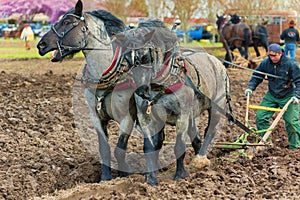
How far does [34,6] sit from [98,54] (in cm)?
2471

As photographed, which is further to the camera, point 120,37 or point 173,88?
point 173,88

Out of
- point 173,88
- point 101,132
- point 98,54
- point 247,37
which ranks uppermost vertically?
point 98,54

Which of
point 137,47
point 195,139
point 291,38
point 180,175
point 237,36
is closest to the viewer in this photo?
point 137,47

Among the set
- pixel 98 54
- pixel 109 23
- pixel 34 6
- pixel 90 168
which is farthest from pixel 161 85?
pixel 34 6

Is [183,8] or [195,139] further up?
[183,8]

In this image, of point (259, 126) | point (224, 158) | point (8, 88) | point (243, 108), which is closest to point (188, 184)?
point (224, 158)

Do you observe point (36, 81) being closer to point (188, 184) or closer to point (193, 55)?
point (193, 55)

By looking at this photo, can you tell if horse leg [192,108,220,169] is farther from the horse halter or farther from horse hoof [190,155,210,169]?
the horse halter

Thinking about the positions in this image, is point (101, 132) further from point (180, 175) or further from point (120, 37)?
point (120, 37)

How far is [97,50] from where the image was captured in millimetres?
5699

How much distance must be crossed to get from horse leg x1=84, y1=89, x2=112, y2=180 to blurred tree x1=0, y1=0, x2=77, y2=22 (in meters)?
22.5

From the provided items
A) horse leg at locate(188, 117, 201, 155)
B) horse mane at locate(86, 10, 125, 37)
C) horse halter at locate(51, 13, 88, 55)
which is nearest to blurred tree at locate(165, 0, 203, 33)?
horse leg at locate(188, 117, 201, 155)

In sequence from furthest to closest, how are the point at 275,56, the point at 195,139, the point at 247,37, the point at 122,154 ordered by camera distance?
the point at 247,37 < the point at 275,56 < the point at 195,139 < the point at 122,154

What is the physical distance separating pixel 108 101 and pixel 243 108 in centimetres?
523
